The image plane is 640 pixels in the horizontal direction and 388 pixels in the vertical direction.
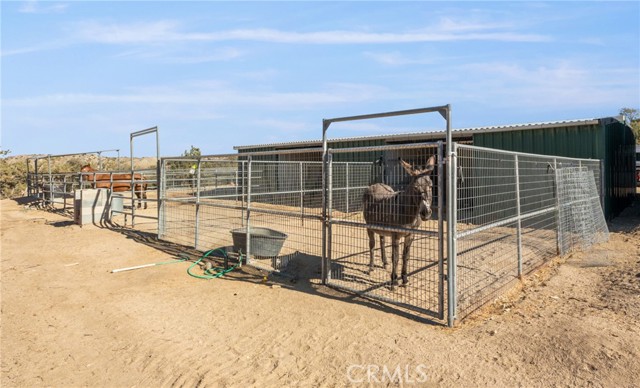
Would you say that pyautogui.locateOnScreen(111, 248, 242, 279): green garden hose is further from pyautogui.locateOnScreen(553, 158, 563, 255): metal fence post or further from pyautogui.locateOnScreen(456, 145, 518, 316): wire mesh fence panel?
pyautogui.locateOnScreen(553, 158, 563, 255): metal fence post

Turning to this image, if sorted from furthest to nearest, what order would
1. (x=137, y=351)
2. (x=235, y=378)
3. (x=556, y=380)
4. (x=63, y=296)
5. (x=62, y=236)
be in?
(x=62, y=236)
(x=63, y=296)
(x=137, y=351)
(x=235, y=378)
(x=556, y=380)

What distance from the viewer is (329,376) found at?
3338 millimetres

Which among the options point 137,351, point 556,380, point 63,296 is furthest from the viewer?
point 63,296

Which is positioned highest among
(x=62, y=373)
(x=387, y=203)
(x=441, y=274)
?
(x=387, y=203)

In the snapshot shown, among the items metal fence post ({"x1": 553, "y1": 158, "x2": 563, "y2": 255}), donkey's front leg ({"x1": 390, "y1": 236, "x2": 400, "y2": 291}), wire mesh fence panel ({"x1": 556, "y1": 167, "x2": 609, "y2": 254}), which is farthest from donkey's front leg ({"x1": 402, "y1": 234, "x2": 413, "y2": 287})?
wire mesh fence panel ({"x1": 556, "y1": 167, "x2": 609, "y2": 254})

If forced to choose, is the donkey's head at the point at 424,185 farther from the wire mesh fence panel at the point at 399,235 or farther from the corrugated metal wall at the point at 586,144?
the corrugated metal wall at the point at 586,144

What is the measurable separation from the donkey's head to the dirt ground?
4.18 feet

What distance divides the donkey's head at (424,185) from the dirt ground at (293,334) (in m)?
1.27

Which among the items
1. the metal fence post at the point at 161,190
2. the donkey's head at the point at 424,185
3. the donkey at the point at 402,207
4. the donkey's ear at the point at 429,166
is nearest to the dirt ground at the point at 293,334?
the donkey at the point at 402,207

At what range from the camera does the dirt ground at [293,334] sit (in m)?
3.36

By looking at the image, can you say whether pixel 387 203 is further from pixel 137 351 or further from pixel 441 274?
pixel 137 351

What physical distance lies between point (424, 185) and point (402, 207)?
644 millimetres

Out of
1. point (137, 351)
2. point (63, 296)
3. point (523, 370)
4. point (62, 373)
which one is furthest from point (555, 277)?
point (63, 296)

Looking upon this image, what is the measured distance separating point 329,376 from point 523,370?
65.1 inches
